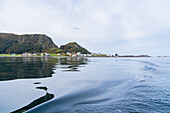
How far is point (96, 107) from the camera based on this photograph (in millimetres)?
6895

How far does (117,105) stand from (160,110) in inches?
94.9

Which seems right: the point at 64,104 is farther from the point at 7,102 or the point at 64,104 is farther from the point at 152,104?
the point at 152,104

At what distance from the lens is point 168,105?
7309mm

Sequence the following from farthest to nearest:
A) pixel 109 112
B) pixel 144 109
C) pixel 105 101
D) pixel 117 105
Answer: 1. pixel 105 101
2. pixel 117 105
3. pixel 144 109
4. pixel 109 112

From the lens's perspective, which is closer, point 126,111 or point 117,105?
point 126,111

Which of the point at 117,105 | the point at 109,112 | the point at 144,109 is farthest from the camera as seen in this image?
the point at 117,105

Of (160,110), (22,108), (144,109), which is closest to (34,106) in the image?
(22,108)

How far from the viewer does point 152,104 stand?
24.4 ft

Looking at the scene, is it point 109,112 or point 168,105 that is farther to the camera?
point 168,105

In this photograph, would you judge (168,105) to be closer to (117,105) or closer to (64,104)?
(117,105)

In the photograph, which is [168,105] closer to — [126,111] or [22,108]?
[126,111]

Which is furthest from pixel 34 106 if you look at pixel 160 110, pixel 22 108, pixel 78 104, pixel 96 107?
pixel 160 110

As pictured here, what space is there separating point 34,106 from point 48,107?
2.75ft

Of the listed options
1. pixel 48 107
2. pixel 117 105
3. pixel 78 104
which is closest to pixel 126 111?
pixel 117 105
